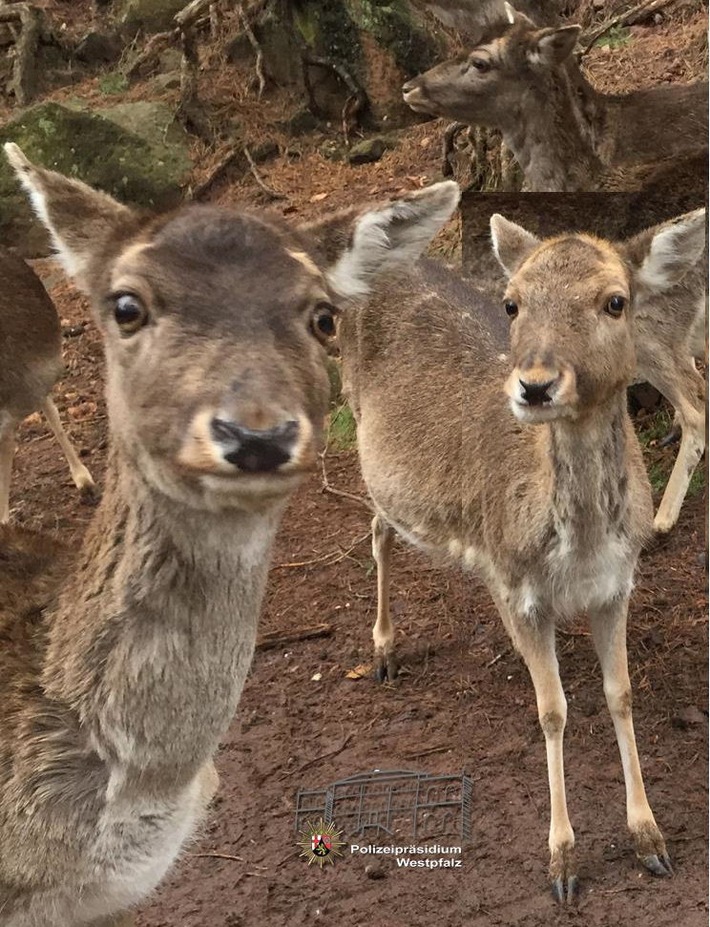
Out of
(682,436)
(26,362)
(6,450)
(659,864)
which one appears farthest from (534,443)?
(6,450)

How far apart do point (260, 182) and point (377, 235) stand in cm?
56

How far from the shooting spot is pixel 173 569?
1603mm

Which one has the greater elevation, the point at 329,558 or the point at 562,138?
the point at 562,138

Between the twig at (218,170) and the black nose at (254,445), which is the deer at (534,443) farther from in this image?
the black nose at (254,445)

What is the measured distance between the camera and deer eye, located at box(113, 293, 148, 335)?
150cm

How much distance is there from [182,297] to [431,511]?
5.51 feet

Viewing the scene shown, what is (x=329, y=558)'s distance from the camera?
3.49 m

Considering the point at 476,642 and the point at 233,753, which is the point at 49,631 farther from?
the point at 476,642

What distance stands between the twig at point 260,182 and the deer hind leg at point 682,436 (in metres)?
1.08

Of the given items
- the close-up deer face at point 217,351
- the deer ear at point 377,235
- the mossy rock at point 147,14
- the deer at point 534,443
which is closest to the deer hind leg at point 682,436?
the deer at point 534,443

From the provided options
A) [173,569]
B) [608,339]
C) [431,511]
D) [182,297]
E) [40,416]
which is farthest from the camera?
[40,416]

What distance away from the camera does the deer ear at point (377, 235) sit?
5.74 ft

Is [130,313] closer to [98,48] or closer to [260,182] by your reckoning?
[260,182]

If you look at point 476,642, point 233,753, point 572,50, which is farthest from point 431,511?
point 572,50
